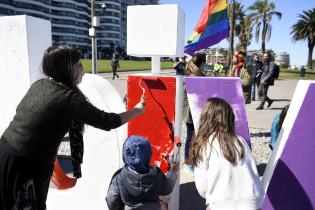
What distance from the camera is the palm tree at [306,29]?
49656 millimetres

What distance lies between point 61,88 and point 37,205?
32.8 inches

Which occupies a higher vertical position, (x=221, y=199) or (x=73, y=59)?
(x=73, y=59)

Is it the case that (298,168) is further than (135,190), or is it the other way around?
(298,168)

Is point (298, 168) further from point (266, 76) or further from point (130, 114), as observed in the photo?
Result: point (266, 76)

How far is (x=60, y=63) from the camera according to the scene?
223cm

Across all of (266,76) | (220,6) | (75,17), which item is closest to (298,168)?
(220,6)

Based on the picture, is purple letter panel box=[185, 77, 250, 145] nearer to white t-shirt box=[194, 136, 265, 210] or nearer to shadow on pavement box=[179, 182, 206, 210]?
white t-shirt box=[194, 136, 265, 210]

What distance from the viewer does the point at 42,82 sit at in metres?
2.25

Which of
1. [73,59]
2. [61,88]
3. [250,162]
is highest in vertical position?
[73,59]

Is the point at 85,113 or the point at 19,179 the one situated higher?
the point at 85,113

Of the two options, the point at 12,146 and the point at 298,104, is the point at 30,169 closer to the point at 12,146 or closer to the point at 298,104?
the point at 12,146

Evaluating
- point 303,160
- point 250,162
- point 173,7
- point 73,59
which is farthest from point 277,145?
point 73,59

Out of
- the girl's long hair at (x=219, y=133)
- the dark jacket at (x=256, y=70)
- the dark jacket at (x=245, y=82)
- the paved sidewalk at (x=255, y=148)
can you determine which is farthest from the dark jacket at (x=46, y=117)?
the dark jacket at (x=256, y=70)

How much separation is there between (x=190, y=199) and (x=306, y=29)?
51.6m
